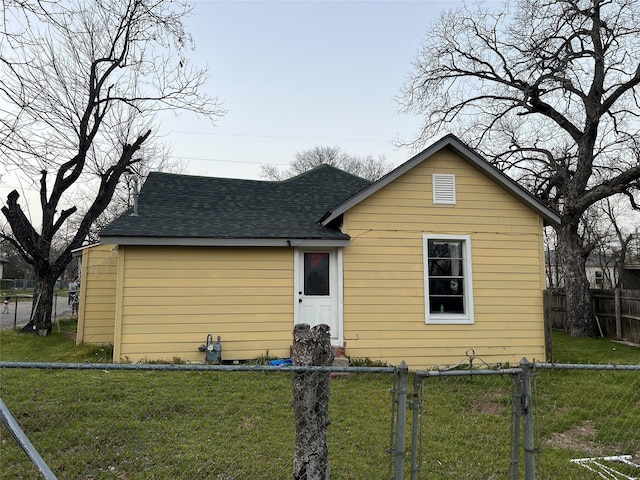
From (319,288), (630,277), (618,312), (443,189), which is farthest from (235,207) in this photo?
(630,277)

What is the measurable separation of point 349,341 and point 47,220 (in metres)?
11.1

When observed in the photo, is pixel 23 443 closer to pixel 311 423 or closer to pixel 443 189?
pixel 311 423

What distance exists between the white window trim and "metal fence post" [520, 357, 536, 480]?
587 cm

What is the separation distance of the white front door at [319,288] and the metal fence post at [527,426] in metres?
5.68

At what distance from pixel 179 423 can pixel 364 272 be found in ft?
15.5

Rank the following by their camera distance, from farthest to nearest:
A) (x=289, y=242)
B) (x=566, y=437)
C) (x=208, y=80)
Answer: (x=208, y=80)
(x=289, y=242)
(x=566, y=437)

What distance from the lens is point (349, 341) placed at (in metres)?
8.17

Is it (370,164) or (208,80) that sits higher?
(370,164)

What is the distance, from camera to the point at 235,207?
9.52m

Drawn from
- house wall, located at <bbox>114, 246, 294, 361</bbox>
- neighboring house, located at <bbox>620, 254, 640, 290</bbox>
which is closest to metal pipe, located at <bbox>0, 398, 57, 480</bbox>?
house wall, located at <bbox>114, 246, 294, 361</bbox>

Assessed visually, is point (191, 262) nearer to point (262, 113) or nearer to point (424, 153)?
point (424, 153)

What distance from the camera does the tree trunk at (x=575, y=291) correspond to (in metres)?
14.6

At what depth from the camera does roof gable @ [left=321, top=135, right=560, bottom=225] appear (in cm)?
832

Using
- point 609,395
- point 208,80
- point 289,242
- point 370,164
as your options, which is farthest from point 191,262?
point 370,164
